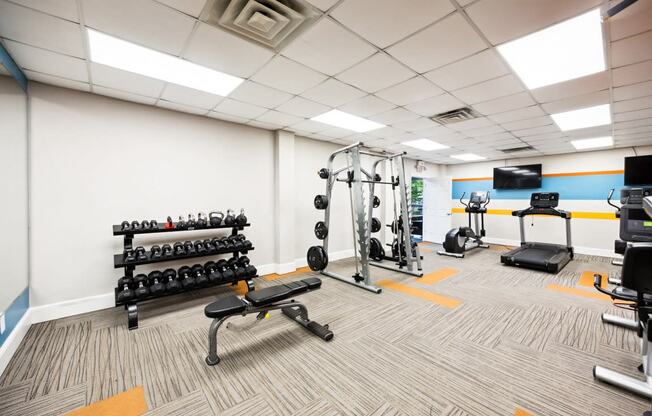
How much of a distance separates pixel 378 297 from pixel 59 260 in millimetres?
4141

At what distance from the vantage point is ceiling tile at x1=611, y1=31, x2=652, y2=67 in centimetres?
220

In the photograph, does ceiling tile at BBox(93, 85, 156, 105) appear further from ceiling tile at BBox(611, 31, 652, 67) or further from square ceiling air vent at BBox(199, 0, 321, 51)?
ceiling tile at BBox(611, 31, 652, 67)

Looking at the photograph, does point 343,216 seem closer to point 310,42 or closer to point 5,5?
point 310,42

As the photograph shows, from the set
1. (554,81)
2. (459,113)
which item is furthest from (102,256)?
(554,81)

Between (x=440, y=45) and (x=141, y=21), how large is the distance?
2.47 m

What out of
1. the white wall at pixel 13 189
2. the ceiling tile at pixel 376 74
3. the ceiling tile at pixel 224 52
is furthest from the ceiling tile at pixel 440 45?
the white wall at pixel 13 189

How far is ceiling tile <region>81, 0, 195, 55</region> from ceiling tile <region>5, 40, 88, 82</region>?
2.70 feet

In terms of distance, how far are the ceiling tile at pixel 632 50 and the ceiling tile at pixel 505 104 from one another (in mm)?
866

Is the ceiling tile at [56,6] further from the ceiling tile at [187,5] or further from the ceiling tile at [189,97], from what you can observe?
the ceiling tile at [189,97]

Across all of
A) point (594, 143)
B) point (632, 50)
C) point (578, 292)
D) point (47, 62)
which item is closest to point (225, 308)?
point (47, 62)

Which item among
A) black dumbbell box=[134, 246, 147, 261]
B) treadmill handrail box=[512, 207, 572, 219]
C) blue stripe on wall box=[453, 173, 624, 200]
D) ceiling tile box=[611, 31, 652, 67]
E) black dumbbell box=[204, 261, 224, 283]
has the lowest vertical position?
black dumbbell box=[204, 261, 224, 283]

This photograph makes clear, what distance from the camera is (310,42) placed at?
7.48ft

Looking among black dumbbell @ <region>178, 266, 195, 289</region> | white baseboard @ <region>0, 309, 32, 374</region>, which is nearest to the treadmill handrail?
black dumbbell @ <region>178, 266, 195, 289</region>

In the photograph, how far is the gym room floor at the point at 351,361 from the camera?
1853 millimetres
